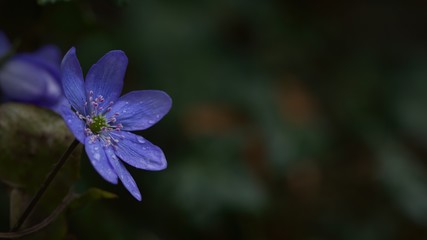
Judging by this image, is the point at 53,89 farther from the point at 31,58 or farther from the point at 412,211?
the point at 412,211

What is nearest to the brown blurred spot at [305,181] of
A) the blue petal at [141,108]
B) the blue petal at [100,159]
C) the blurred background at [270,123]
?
the blurred background at [270,123]

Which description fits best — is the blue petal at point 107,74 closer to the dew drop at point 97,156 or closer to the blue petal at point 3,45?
the dew drop at point 97,156

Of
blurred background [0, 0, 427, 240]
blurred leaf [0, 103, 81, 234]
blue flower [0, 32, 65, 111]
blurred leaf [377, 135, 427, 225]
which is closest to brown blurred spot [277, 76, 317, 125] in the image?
blurred background [0, 0, 427, 240]

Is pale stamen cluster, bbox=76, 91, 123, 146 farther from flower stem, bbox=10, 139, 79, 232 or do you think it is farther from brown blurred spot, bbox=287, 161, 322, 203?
brown blurred spot, bbox=287, 161, 322, 203

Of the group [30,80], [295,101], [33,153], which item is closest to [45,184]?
[33,153]

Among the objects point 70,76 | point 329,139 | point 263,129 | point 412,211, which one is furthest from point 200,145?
point 70,76
